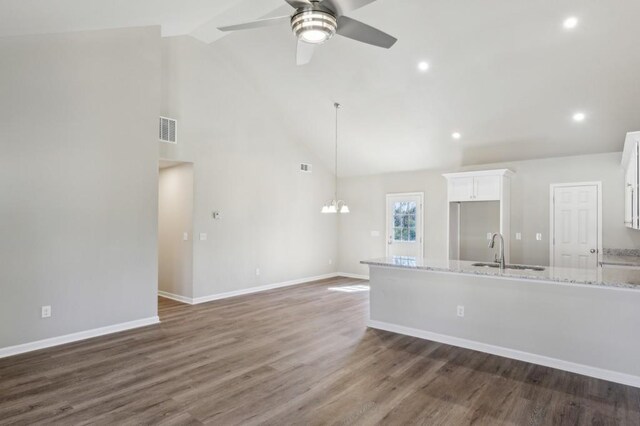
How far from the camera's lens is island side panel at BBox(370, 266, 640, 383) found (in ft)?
10.5

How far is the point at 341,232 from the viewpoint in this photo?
9141mm

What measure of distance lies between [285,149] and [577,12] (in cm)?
530

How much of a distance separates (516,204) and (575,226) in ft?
3.14

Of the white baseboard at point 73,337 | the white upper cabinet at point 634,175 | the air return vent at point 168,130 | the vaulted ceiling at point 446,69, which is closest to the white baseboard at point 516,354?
the white upper cabinet at point 634,175

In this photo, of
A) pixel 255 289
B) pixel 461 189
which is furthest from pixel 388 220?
pixel 255 289

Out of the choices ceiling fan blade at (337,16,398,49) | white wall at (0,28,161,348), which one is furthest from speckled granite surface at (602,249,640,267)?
white wall at (0,28,161,348)

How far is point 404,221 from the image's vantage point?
806cm

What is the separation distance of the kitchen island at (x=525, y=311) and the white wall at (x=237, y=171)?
3031mm

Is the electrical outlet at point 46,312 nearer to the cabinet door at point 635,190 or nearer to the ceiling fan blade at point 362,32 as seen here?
the ceiling fan blade at point 362,32

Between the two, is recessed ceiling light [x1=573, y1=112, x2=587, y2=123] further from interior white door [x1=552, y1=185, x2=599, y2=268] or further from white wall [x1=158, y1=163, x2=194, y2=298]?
white wall [x1=158, y1=163, x2=194, y2=298]

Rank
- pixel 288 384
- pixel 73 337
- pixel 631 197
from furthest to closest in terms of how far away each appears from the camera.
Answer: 1. pixel 631 197
2. pixel 73 337
3. pixel 288 384

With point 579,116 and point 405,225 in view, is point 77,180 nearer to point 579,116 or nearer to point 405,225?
point 405,225

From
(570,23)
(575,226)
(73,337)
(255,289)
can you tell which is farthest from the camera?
(255,289)

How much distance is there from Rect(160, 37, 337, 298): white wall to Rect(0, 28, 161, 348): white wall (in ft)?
3.13
